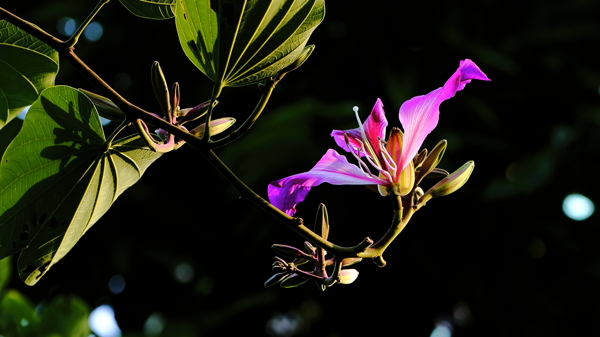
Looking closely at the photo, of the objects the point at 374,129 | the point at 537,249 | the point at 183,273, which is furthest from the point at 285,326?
the point at 374,129

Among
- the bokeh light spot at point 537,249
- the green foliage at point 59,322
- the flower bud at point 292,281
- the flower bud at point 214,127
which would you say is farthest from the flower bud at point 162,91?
the bokeh light spot at point 537,249

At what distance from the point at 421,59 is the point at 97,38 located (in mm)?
1486

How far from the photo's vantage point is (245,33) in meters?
0.39

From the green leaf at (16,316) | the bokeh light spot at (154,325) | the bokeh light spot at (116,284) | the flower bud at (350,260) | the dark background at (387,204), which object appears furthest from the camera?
the bokeh light spot at (116,284)

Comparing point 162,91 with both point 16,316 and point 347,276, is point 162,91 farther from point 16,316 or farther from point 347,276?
point 16,316

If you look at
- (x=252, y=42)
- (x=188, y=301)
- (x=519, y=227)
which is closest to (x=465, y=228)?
(x=519, y=227)

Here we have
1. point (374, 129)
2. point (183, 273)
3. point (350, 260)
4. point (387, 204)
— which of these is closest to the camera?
point (350, 260)

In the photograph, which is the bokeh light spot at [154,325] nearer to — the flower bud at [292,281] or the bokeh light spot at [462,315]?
the bokeh light spot at [462,315]

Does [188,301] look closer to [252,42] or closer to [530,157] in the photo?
[530,157]

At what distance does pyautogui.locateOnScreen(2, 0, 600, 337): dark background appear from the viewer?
7.82ft

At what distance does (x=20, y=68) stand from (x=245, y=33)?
196 mm

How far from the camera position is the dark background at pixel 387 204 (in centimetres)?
238

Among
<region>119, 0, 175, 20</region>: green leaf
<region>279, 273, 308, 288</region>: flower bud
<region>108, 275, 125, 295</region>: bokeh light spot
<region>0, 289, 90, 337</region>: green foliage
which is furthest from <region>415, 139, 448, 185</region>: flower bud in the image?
<region>108, 275, 125, 295</region>: bokeh light spot

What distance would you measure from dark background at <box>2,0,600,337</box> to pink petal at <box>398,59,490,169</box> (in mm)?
1786
